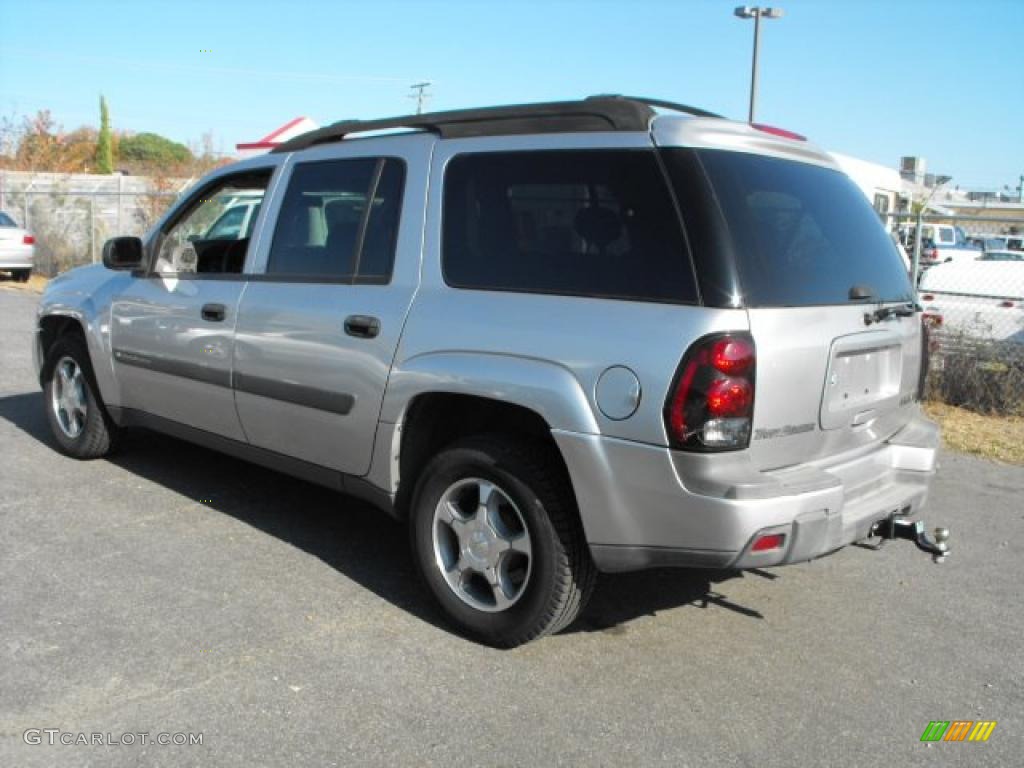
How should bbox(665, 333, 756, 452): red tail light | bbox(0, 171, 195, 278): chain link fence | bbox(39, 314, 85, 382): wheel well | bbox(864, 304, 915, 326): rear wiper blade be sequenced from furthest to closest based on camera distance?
bbox(0, 171, 195, 278): chain link fence
bbox(39, 314, 85, 382): wheel well
bbox(864, 304, 915, 326): rear wiper blade
bbox(665, 333, 756, 452): red tail light

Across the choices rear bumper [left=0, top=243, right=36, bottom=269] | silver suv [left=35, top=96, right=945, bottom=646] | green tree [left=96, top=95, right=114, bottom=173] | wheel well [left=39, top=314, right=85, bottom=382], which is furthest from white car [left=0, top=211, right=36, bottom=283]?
green tree [left=96, top=95, right=114, bottom=173]

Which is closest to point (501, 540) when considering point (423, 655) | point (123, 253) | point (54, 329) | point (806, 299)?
point (423, 655)

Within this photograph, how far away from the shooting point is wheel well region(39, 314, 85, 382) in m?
6.07

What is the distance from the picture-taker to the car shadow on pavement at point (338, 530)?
423 centimetres

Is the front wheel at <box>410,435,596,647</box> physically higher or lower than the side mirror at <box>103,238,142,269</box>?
lower

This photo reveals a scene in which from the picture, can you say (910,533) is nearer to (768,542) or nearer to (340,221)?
(768,542)

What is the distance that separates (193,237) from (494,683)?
3.55 metres

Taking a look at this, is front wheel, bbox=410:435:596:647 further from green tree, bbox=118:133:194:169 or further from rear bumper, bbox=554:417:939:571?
green tree, bbox=118:133:194:169

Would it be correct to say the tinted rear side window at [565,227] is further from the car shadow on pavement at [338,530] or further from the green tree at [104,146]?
the green tree at [104,146]

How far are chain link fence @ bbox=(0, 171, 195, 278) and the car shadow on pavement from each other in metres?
13.7

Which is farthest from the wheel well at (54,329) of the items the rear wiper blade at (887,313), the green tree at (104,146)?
the green tree at (104,146)

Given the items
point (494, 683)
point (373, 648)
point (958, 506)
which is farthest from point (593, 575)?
point (958, 506)

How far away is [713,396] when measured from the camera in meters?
3.10

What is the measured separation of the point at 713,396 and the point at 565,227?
0.90m
